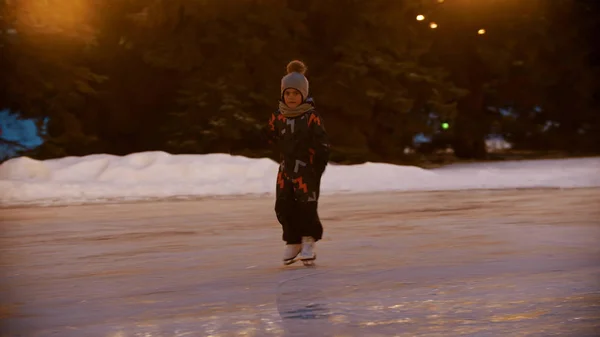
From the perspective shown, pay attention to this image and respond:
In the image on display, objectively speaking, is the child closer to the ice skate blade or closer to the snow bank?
the ice skate blade

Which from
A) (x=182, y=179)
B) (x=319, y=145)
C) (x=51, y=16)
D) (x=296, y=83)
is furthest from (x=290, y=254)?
(x=51, y=16)

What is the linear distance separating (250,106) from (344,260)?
21.6 metres

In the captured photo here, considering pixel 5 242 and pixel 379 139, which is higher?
pixel 379 139

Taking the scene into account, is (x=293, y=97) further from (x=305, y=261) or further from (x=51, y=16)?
(x=51, y=16)

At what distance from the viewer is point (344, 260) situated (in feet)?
32.0

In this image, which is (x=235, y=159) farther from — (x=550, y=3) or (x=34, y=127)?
(x=550, y=3)

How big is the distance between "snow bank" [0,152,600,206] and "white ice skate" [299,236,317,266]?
9653mm

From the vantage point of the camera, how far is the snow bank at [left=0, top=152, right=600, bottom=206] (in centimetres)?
1964

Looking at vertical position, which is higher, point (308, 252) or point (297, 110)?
point (297, 110)

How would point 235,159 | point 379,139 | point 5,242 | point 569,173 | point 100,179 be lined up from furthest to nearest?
point 379,139 < point 569,173 < point 235,159 < point 100,179 < point 5,242

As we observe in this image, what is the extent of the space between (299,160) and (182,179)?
1285 cm

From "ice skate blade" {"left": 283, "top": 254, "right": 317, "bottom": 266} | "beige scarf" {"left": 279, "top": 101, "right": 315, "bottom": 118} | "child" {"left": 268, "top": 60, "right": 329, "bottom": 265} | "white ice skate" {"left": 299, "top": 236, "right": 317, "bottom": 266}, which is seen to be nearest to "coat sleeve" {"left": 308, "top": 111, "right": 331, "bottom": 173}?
"child" {"left": 268, "top": 60, "right": 329, "bottom": 265}

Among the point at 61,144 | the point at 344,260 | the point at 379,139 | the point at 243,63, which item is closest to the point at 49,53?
the point at 61,144

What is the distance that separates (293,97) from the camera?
9305 mm
